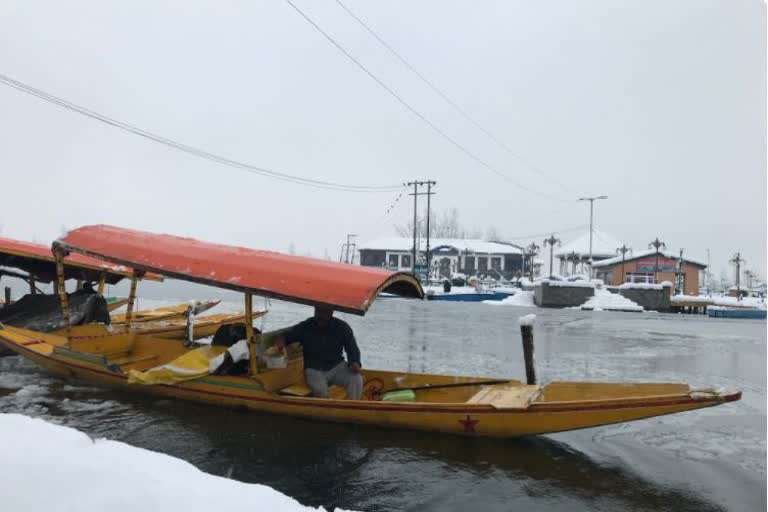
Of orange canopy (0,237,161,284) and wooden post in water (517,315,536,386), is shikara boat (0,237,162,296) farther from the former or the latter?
wooden post in water (517,315,536,386)

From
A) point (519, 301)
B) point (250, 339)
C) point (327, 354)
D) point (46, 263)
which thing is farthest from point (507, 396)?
point (519, 301)

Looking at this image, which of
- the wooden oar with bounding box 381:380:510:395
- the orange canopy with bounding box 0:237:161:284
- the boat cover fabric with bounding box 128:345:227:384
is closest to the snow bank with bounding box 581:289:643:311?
the orange canopy with bounding box 0:237:161:284

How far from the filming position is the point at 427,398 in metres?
8.22

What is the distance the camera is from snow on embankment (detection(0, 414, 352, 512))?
9.29 feet

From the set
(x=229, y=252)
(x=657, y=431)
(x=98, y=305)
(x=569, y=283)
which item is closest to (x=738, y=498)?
(x=657, y=431)

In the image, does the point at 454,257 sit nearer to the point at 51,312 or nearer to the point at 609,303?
the point at 609,303

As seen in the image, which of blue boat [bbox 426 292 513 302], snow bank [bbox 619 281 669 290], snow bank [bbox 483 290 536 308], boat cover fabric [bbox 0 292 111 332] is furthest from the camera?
blue boat [bbox 426 292 513 302]

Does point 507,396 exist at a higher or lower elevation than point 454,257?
lower

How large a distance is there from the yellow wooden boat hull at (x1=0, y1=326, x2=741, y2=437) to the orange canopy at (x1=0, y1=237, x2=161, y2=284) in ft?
11.4

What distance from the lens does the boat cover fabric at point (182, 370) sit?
7.77 m

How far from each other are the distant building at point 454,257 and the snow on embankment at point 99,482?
201 ft

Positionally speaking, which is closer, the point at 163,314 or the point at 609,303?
the point at 163,314

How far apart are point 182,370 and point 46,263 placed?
31.6 ft

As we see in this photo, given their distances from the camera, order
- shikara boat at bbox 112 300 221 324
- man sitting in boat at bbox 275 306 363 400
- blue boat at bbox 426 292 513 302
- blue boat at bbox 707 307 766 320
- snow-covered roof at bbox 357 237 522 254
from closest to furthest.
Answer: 1. man sitting in boat at bbox 275 306 363 400
2. shikara boat at bbox 112 300 221 324
3. blue boat at bbox 707 307 766 320
4. blue boat at bbox 426 292 513 302
5. snow-covered roof at bbox 357 237 522 254
